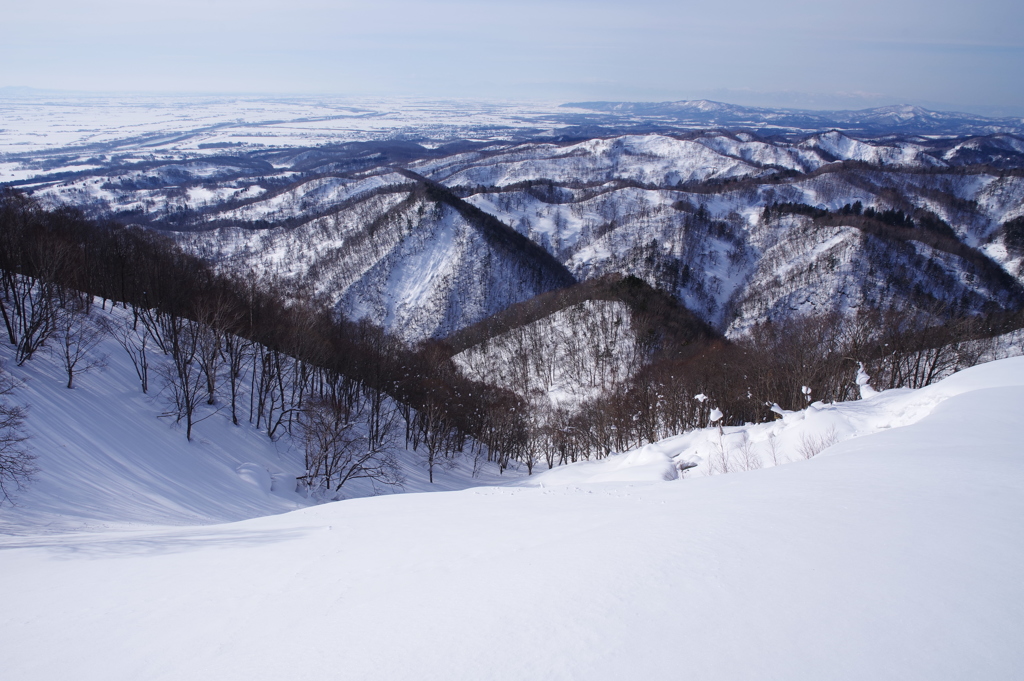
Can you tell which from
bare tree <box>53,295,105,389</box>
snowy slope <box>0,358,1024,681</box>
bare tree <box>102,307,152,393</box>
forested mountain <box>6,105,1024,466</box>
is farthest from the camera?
forested mountain <box>6,105,1024,466</box>

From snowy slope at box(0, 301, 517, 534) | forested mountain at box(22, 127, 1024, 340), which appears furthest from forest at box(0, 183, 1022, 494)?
forested mountain at box(22, 127, 1024, 340)

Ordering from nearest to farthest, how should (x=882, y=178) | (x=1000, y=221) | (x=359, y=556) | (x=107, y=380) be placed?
1. (x=359, y=556)
2. (x=107, y=380)
3. (x=1000, y=221)
4. (x=882, y=178)

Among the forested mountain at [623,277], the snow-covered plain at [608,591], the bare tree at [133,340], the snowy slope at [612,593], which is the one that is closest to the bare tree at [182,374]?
the bare tree at [133,340]

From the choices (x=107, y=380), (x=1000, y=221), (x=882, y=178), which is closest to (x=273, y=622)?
(x=107, y=380)

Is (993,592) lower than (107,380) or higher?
higher

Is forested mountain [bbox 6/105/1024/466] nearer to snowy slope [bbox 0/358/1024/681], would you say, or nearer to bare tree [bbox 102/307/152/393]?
bare tree [bbox 102/307/152/393]

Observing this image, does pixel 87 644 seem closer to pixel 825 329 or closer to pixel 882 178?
pixel 825 329
